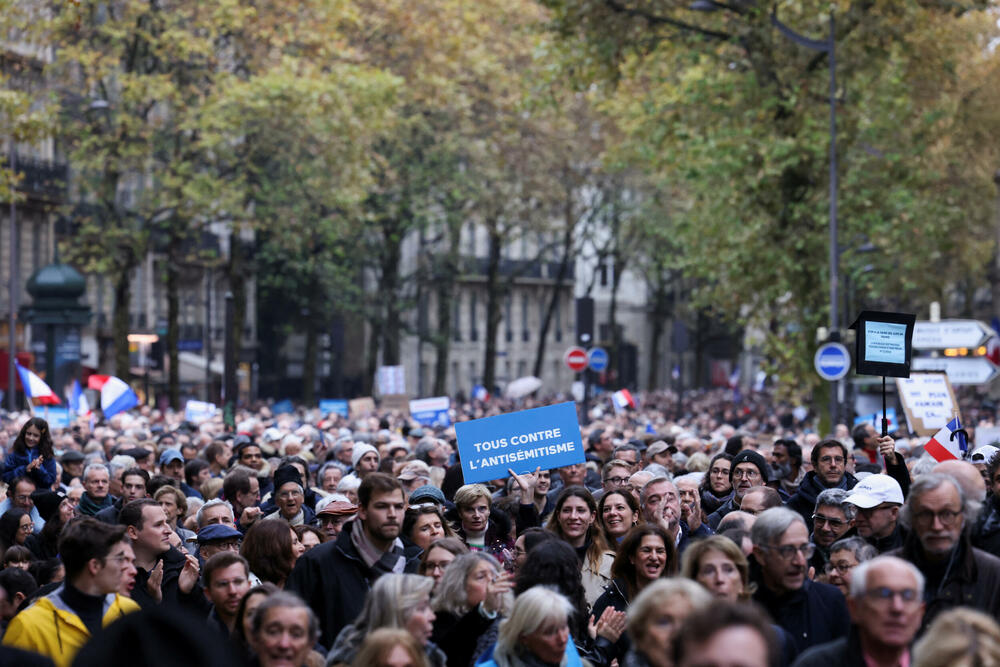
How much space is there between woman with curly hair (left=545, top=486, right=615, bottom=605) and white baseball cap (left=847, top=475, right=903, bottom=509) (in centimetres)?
135

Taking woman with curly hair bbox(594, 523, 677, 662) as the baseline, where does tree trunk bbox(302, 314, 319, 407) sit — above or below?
below

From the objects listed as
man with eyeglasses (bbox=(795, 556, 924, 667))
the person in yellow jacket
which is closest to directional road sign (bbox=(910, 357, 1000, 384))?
the person in yellow jacket

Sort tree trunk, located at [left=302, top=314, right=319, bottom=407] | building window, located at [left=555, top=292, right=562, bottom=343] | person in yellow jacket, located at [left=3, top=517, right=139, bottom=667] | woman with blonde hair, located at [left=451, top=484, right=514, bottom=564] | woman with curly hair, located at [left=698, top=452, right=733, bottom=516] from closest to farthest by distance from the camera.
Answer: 1. person in yellow jacket, located at [left=3, top=517, right=139, bottom=667]
2. woman with blonde hair, located at [left=451, top=484, right=514, bottom=564]
3. woman with curly hair, located at [left=698, top=452, right=733, bottom=516]
4. tree trunk, located at [left=302, top=314, right=319, bottom=407]
5. building window, located at [left=555, top=292, right=562, bottom=343]

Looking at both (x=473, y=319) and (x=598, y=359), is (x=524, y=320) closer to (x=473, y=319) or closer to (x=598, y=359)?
(x=473, y=319)

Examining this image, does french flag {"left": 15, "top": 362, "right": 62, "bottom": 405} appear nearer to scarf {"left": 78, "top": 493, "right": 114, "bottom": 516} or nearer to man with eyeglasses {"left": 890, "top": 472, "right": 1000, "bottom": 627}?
scarf {"left": 78, "top": 493, "right": 114, "bottom": 516}

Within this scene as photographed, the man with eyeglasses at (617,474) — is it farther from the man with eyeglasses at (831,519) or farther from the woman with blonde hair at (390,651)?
the woman with blonde hair at (390,651)

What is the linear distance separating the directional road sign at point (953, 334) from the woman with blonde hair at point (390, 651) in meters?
17.4

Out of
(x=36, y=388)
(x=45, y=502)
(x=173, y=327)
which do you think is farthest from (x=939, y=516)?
(x=173, y=327)

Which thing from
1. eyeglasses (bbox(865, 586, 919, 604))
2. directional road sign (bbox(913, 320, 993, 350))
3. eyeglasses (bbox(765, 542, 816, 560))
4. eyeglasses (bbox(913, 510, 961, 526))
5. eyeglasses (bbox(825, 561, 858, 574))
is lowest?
eyeglasses (bbox(825, 561, 858, 574))

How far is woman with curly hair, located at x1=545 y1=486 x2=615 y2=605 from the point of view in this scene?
29.1 ft

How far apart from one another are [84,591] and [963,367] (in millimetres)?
18079

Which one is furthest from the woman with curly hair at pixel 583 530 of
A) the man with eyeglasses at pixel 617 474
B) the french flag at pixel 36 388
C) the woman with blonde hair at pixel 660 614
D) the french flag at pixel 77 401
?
the french flag at pixel 77 401

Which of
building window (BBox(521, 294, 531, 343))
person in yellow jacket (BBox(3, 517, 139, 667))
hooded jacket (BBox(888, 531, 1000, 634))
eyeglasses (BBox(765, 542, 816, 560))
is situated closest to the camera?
hooded jacket (BBox(888, 531, 1000, 634))

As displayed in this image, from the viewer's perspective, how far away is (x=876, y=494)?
8.80 metres
